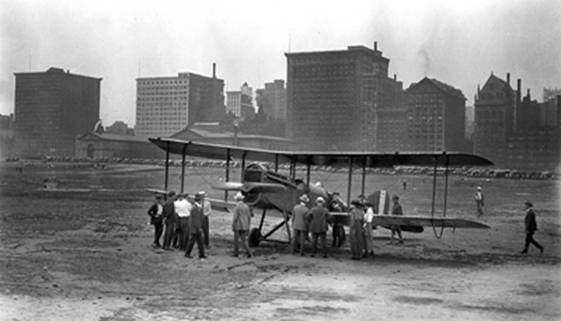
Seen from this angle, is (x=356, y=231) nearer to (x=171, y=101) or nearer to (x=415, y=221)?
(x=415, y=221)

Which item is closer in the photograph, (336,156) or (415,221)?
(415,221)

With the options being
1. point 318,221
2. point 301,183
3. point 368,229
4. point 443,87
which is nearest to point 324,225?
point 318,221

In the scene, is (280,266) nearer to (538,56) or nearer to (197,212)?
(197,212)

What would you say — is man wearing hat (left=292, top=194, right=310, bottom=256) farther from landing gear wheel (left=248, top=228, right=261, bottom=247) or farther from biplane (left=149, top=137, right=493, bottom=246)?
landing gear wheel (left=248, top=228, right=261, bottom=247)

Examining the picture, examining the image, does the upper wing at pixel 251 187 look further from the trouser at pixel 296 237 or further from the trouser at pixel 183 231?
the trouser at pixel 296 237

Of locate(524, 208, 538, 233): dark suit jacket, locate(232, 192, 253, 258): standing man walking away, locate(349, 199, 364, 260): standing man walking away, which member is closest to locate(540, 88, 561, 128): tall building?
locate(524, 208, 538, 233): dark suit jacket

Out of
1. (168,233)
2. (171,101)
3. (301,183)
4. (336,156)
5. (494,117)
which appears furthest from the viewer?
(171,101)

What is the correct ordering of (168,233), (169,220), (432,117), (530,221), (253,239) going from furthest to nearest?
(432,117) → (253,239) → (530,221) → (169,220) → (168,233)
